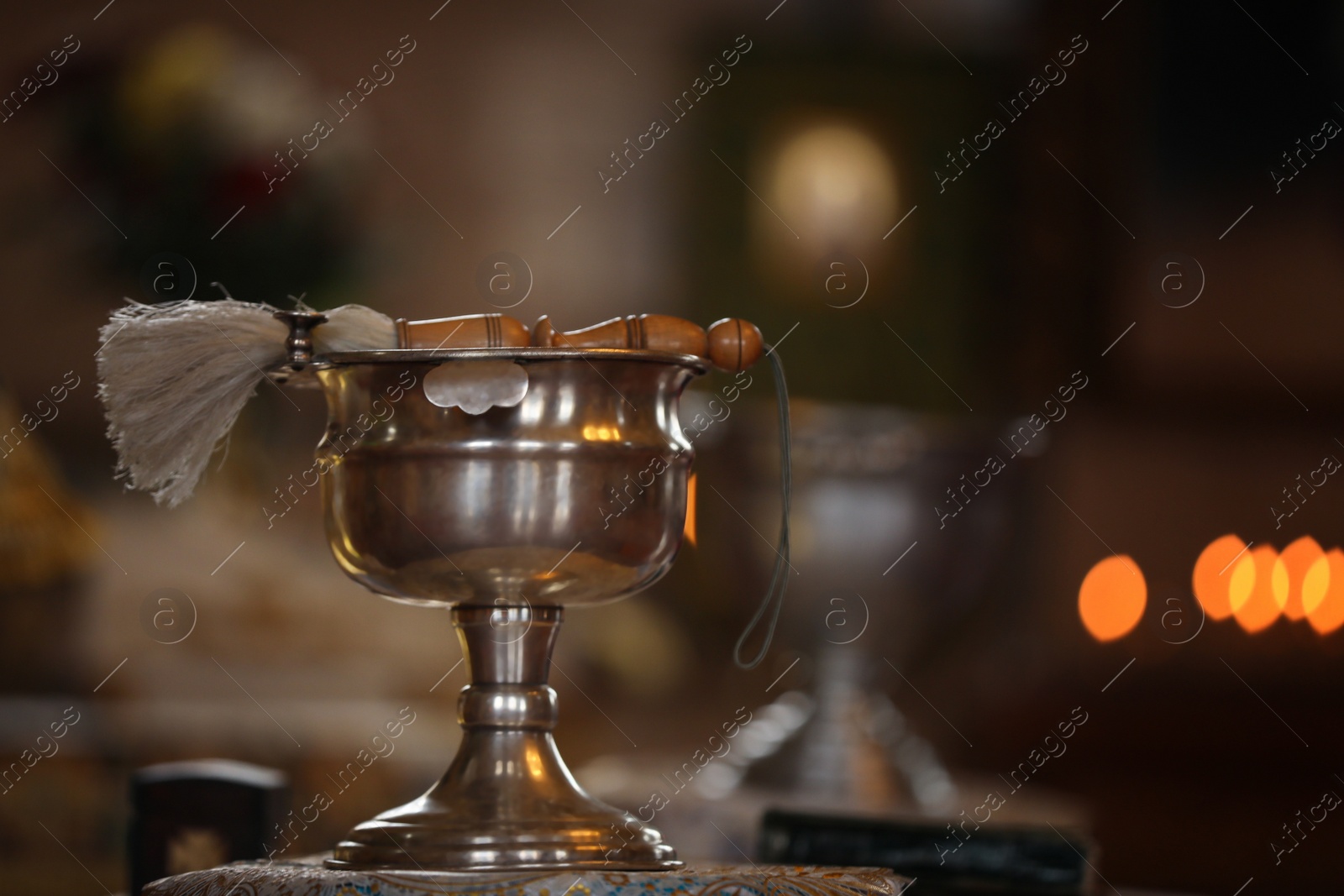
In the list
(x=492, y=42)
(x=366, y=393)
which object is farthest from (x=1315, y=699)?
(x=366, y=393)

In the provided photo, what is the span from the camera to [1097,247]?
9.05ft

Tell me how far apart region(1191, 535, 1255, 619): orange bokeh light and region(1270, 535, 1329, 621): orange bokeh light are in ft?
0.20

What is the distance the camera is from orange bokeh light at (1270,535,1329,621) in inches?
102

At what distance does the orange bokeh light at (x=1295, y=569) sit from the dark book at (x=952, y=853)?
6.35 feet

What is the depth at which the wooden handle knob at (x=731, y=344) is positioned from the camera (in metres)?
0.69

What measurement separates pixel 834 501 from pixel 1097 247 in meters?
1.34

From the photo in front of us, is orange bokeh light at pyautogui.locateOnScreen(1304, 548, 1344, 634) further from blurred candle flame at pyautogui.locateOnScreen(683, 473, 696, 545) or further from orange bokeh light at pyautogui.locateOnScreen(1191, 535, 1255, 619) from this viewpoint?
blurred candle flame at pyautogui.locateOnScreen(683, 473, 696, 545)

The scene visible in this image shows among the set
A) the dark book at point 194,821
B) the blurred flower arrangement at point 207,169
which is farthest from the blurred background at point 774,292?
the dark book at point 194,821

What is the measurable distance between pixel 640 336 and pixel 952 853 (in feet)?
1.26

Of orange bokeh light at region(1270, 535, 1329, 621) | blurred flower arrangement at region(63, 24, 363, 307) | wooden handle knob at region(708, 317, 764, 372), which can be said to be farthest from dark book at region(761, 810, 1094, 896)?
orange bokeh light at region(1270, 535, 1329, 621)

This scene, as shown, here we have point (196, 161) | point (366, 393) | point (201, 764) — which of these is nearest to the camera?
point (366, 393)

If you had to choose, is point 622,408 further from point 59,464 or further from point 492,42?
point 492,42

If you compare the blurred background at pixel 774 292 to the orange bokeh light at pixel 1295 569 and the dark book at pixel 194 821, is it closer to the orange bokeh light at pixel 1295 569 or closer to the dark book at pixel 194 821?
the orange bokeh light at pixel 1295 569

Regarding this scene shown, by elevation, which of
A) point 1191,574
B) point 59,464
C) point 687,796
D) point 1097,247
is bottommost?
point 687,796
